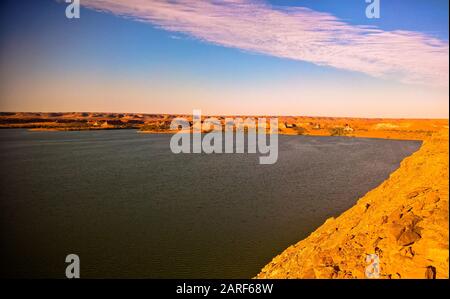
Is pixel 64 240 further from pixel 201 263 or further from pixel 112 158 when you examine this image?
pixel 112 158

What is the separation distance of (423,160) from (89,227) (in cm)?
1503

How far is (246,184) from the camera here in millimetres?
25281

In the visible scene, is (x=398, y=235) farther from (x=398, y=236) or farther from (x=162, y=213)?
(x=162, y=213)

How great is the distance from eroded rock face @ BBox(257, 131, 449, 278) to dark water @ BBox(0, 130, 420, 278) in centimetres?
340

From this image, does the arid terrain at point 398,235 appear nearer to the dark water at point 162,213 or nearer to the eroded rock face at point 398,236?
the eroded rock face at point 398,236

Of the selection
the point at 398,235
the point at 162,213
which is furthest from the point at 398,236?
the point at 162,213

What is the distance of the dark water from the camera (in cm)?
1191

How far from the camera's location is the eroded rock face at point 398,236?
687cm

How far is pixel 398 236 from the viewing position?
7629 millimetres

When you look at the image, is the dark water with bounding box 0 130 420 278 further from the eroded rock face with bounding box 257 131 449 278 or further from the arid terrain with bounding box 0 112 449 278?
the eroded rock face with bounding box 257 131 449 278

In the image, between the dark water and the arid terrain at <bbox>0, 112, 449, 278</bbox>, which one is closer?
the arid terrain at <bbox>0, 112, 449, 278</bbox>

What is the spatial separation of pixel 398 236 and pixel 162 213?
12689mm

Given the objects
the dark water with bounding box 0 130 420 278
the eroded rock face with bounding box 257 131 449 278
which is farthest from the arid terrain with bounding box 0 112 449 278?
the dark water with bounding box 0 130 420 278
